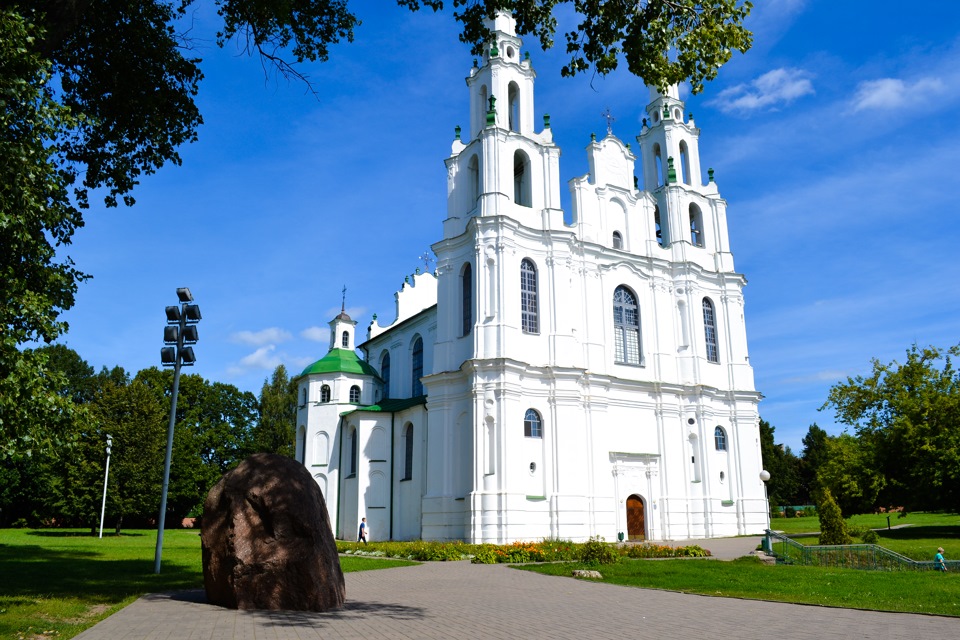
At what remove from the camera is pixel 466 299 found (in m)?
35.1

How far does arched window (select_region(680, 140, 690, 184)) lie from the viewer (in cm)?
4310

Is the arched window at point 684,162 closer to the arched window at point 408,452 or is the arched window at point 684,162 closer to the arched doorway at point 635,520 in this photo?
the arched doorway at point 635,520

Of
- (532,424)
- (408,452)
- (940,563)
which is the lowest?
(940,563)

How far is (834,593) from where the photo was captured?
13.5 metres

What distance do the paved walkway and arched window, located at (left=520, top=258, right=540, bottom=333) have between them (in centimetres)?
2039

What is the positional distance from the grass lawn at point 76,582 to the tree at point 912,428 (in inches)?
1010

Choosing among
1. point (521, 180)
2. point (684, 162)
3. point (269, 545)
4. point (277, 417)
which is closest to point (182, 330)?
point (269, 545)

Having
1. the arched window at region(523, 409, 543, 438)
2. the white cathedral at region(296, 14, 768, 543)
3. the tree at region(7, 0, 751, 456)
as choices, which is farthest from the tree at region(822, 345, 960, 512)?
the tree at region(7, 0, 751, 456)

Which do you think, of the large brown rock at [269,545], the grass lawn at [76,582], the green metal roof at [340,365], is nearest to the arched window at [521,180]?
the green metal roof at [340,365]

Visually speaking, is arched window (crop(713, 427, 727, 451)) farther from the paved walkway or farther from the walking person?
the paved walkway

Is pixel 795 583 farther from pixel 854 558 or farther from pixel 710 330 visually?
pixel 710 330

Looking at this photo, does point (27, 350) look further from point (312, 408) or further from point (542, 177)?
point (312, 408)

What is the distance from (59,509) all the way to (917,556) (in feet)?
165

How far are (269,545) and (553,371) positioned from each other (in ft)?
75.7
